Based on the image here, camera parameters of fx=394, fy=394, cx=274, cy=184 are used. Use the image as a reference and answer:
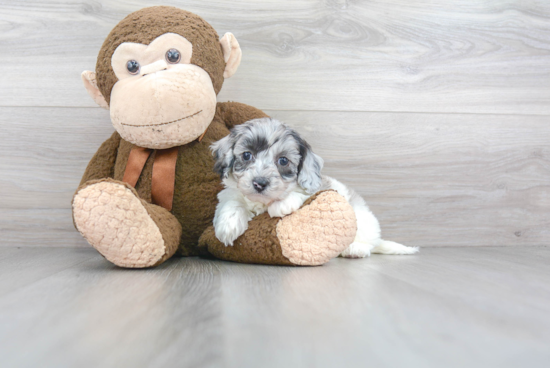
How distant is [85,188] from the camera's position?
94 cm

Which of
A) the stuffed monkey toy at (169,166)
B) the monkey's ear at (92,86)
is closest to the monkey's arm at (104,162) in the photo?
the stuffed monkey toy at (169,166)

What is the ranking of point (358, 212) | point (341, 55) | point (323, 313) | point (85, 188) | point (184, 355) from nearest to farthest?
point (184, 355)
point (323, 313)
point (85, 188)
point (358, 212)
point (341, 55)

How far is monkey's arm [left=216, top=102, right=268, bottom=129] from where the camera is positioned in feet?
4.41

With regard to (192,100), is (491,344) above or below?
below

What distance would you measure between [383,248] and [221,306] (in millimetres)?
866

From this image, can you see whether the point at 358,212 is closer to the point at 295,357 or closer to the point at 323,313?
the point at 323,313

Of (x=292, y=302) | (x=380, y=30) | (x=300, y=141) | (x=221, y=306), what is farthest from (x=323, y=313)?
(x=380, y=30)

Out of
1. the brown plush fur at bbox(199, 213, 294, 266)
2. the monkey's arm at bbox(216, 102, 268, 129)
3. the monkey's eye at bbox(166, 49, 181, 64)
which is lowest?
the brown plush fur at bbox(199, 213, 294, 266)

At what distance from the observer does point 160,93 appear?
41.9 inches

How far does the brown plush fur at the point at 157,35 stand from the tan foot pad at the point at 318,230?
51 centimetres

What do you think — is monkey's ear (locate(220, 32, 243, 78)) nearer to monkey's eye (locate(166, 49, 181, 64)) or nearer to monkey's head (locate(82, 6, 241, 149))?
monkey's head (locate(82, 6, 241, 149))

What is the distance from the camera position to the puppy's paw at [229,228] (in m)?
1.08

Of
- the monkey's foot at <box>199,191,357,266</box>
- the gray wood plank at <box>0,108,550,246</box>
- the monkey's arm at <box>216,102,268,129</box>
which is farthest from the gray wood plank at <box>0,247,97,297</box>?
the monkey's arm at <box>216,102,268,129</box>

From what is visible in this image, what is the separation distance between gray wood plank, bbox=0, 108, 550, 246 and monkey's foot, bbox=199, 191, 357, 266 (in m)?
0.56
